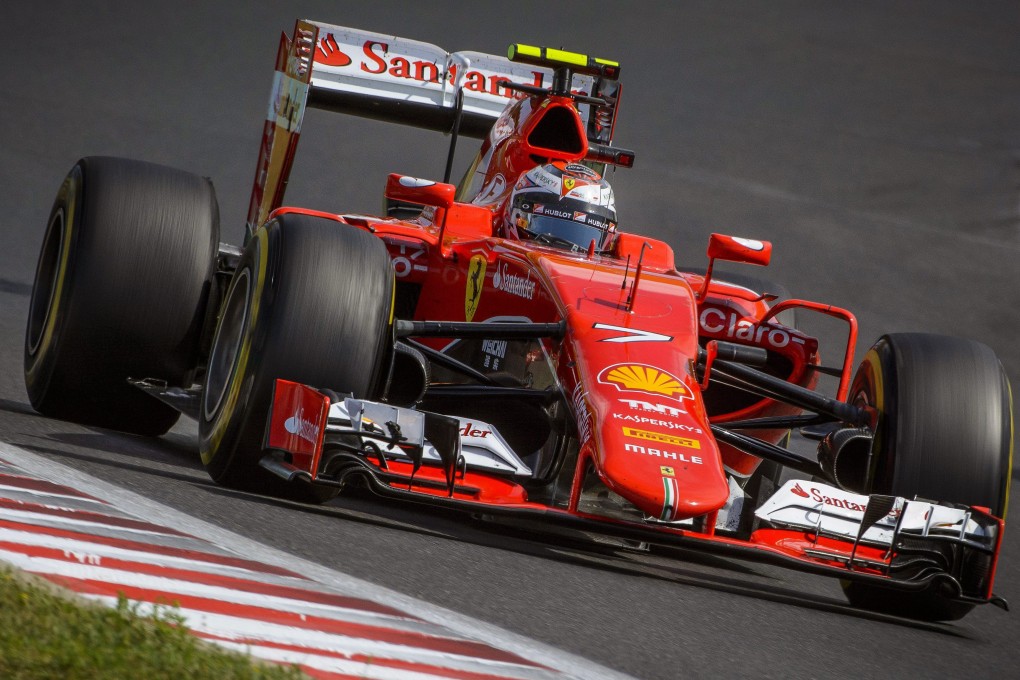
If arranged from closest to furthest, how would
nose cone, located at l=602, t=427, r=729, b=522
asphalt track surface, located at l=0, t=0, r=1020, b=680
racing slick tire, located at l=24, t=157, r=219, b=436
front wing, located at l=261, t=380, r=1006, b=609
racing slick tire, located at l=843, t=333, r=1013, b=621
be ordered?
1. asphalt track surface, located at l=0, t=0, r=1020, b=680
2. nose cone, located at l=602, t=427, r=729, b=522
3. front wing, located at l=261, t=380, r=1006, b=609
4. racing slick tire, located at l=843, t=333, r=1013, b=621
5. racing slick tire, located at l=24, t=157, r=219, b=436

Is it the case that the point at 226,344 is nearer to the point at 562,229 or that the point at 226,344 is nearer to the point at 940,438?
the point at 562,229

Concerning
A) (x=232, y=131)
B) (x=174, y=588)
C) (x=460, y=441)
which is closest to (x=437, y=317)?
(x=460, y=441)

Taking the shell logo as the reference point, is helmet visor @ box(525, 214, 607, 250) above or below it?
above

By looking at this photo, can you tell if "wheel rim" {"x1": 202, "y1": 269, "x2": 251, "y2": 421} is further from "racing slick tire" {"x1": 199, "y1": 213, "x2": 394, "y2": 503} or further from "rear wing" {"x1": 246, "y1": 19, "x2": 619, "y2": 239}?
"rear wing" {"x1": 246, "y1": 19, "x2": 619, "y2": 239}

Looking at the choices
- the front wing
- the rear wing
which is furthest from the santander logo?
the rear wing

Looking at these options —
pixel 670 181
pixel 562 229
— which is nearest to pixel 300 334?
pixel 562 229

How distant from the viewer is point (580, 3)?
27.9 meters

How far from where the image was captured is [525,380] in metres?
6.12

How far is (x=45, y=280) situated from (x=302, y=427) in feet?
8.34

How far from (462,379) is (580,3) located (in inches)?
856

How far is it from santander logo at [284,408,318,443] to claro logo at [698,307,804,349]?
2274 mm

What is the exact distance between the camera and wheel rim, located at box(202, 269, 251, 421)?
5.61 meters

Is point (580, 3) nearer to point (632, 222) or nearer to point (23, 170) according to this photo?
point (632, 222)

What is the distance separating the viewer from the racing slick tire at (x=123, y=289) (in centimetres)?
615
